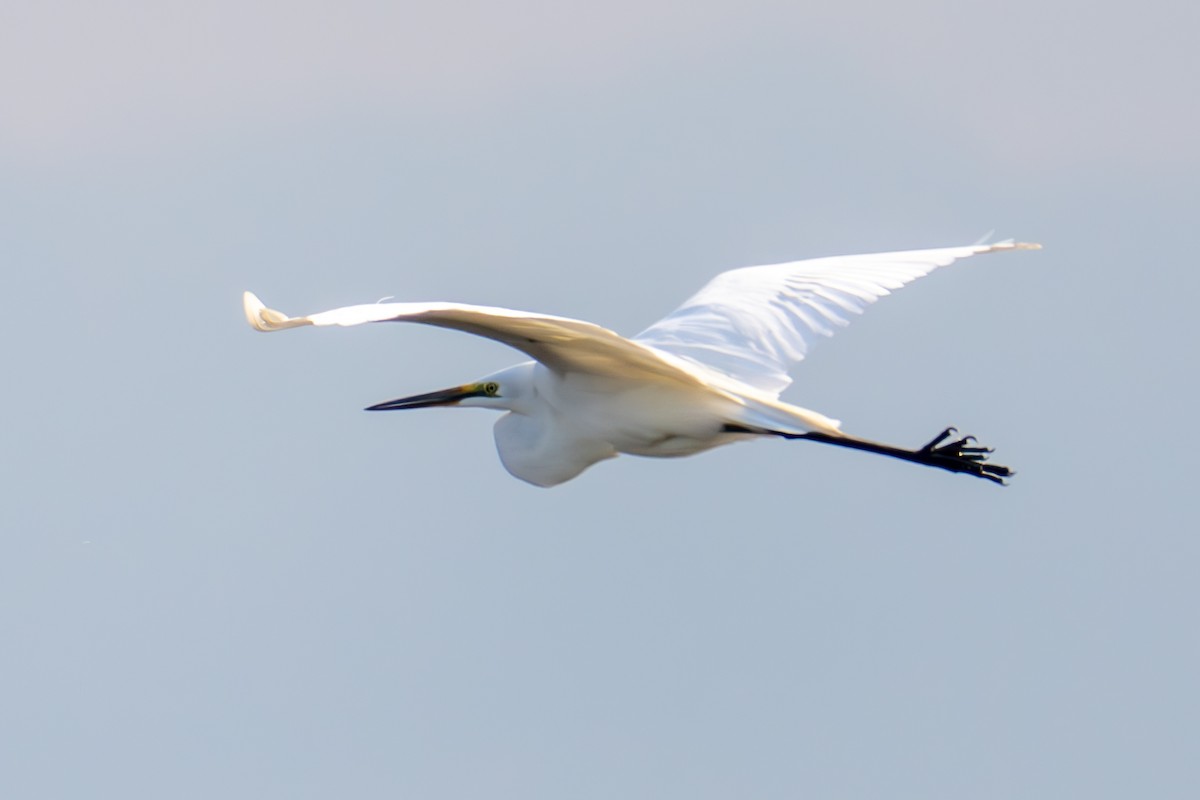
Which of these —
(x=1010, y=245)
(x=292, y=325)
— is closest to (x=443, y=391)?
(x=1010, y=245)

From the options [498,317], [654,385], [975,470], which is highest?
[498,317]

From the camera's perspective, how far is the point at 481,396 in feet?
27.5

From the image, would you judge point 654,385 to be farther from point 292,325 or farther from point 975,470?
point 292,325

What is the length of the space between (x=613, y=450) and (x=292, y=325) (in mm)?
2802

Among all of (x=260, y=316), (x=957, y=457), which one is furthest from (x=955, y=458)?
(x=260, y=316)

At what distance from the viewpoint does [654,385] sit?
7.53 meters

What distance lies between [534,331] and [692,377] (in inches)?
36.7

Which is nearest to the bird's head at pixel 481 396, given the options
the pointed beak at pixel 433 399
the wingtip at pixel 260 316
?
the pointed beak at pixel 433 399

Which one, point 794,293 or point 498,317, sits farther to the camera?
point 794,293

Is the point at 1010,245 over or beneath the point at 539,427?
over

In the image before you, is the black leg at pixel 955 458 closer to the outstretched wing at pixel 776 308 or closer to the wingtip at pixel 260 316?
the outstretched wing at pixel 776 308

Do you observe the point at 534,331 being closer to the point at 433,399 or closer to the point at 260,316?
the point at 260,316

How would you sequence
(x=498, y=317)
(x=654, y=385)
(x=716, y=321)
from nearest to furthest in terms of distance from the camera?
(x=498, y=317) < (x=654, y=385) < (x=716, y=321)

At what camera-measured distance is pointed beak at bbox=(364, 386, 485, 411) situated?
8.47 meters
